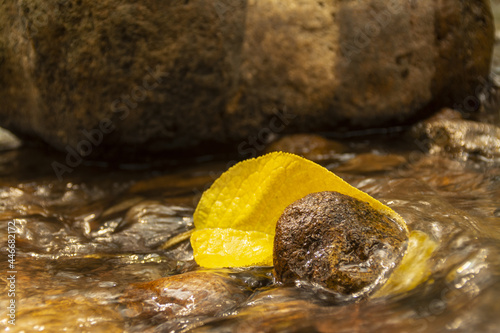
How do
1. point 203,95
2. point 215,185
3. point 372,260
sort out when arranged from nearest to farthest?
point 372,260 → point 215,185 → point 203,95

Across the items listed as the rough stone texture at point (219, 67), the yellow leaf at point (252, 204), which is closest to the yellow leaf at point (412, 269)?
Answer: the yellow leaf at point (252, 204)

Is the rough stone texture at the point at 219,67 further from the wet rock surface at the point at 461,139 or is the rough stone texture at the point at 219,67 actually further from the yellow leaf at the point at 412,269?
the yellow leaf at the point at 412,269

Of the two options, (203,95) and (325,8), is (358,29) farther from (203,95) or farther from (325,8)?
(203,95)

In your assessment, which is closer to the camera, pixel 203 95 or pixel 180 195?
pixel 180 195

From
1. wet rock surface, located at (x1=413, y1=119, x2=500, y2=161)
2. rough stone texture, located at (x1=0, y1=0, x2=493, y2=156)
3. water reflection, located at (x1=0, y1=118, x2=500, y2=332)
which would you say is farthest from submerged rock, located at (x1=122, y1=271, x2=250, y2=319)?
wet rock surface, located at (x1=413, y1=119, x2=500, y2=161)

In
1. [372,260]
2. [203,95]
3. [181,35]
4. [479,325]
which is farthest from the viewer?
[203,95]

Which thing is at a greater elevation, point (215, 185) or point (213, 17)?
point (213, 17)

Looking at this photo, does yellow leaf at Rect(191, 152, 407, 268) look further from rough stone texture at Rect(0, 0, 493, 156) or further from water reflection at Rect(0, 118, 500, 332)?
rough stone texture at Rect(0, 0, 493, 156)

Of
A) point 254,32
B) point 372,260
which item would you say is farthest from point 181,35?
point 372,260
